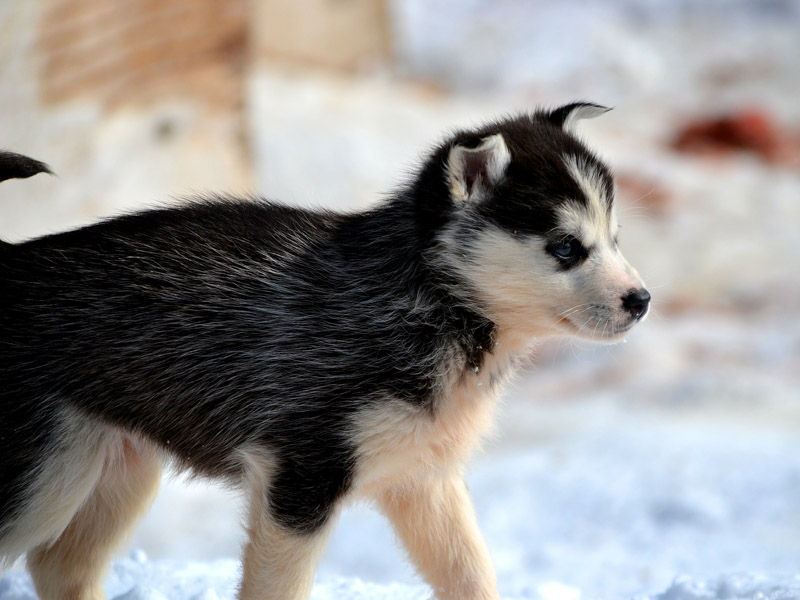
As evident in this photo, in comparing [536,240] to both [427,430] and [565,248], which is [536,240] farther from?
[427,430]

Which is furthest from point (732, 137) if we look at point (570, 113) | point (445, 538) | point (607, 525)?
point (445, 538)

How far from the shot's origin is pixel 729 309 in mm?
13188

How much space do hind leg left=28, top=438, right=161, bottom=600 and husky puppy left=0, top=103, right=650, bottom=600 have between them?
0.59 ft

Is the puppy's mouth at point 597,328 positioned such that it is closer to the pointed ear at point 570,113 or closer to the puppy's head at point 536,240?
the puppy's head at point 536,240

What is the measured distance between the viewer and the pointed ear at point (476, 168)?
3701 millimetres

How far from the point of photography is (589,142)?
14.6 feet

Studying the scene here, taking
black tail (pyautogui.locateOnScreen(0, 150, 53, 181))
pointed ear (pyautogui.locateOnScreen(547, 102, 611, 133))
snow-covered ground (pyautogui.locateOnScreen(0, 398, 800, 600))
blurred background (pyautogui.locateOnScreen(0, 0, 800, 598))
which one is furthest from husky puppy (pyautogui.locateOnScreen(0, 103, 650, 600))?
snow-covered ground (pyautogui.locateOnScreen(0, 398, 800, 600))

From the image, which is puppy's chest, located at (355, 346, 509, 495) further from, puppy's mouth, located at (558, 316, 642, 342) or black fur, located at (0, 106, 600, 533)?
puppy's mouth, located at (558, 316, 642, 342)

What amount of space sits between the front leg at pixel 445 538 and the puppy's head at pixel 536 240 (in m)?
0.75

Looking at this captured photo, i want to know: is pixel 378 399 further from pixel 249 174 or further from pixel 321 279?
pixel 249 174

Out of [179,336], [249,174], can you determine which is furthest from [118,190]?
[179,336]

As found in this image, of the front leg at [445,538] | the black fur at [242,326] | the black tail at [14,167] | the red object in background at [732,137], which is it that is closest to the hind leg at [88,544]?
the black fur at [242,326]

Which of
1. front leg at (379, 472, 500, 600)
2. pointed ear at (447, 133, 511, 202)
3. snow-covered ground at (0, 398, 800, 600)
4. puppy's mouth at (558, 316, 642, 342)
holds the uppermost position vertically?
pointed ear at (447, 133, 511, 202)

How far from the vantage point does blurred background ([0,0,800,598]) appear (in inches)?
287
